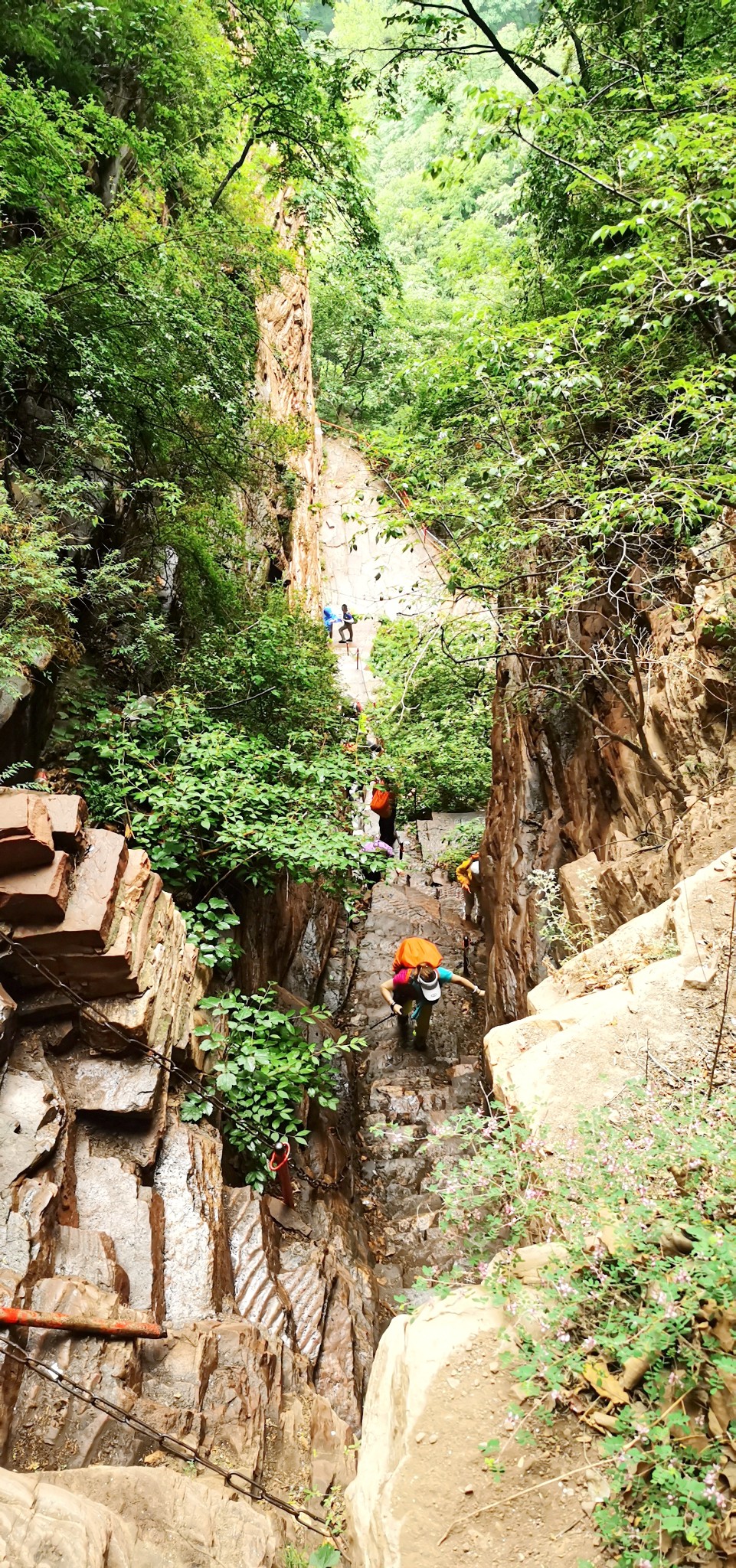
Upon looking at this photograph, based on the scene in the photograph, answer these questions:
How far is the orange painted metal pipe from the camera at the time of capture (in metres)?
3.12

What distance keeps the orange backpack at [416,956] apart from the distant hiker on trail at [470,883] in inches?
129

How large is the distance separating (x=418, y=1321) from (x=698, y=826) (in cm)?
363

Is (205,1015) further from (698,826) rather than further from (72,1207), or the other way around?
(698,826)

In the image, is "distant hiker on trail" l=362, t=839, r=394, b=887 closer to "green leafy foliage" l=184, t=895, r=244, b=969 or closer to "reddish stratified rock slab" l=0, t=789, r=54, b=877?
"green leafy foliage" l=184, t=895, r=244, b=969

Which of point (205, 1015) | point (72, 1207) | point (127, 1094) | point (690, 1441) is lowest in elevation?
point (690, 1441)

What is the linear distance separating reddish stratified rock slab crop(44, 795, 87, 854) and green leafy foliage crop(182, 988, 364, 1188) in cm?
182

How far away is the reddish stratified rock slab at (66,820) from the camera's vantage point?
5023 mm

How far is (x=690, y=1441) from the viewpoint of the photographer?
2105 mm

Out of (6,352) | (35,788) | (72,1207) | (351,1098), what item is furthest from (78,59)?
(351,1098)

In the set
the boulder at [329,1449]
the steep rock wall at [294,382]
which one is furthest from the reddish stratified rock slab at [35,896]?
the steep rock wall at [294,382]

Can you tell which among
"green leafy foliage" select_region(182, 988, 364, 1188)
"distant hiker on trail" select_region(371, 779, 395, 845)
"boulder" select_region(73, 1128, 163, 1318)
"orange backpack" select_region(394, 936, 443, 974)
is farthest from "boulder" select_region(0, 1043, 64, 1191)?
"distant hiker on trail" select_region(371, 779, 395, 845)

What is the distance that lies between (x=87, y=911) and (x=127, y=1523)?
3.14m

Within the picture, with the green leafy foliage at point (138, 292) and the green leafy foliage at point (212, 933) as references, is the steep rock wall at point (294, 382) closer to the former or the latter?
the green leafy foliage at point (138, 292)

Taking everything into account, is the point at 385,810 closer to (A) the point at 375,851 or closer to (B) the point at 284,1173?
(A) the point at 375,851
